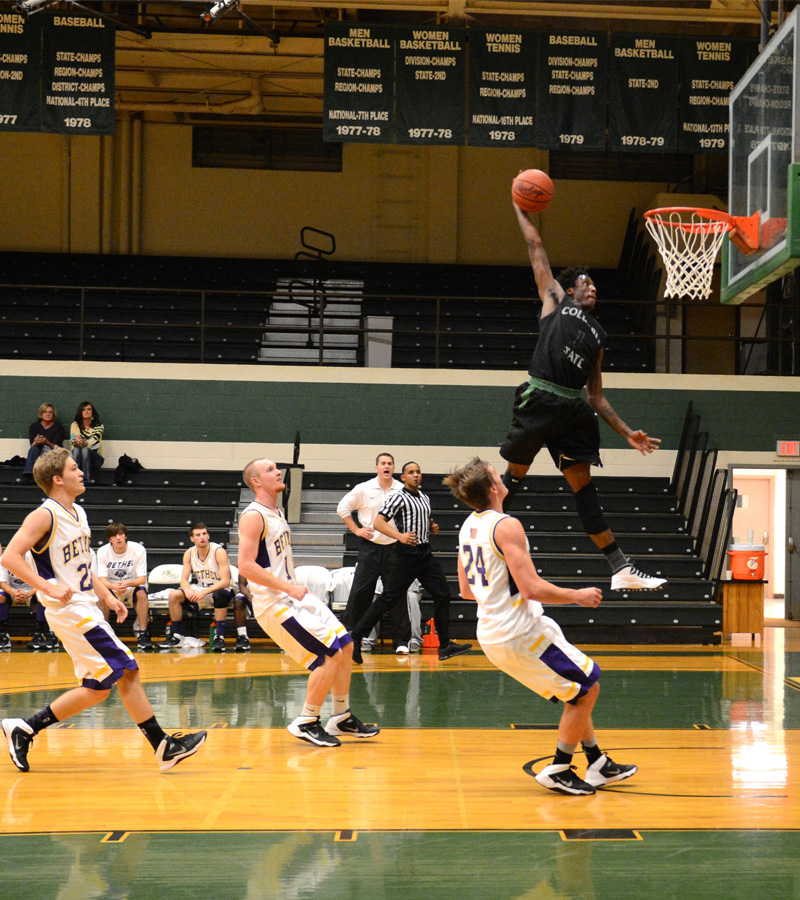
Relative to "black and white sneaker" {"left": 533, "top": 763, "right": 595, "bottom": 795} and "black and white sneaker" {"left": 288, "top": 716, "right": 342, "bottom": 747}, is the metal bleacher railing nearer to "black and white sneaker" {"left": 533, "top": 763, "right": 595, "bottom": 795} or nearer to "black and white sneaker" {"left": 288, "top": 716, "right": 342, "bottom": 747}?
"black and white sneaker" {"left": 288, "top": 716, "right": 342, "bottom": 747}

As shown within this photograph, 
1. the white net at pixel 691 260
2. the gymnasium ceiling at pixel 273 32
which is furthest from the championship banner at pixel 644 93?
the white net at pixel 691 260

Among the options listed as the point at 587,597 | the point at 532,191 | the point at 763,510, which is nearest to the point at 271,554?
the point at 587,597

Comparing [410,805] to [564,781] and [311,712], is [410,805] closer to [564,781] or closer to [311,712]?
[564,781]

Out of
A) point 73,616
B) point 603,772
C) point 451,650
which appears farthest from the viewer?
point 451,650

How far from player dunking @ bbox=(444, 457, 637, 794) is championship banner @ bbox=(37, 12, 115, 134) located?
28.7 feet

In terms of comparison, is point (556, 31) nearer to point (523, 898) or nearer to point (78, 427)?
point (78, 427)

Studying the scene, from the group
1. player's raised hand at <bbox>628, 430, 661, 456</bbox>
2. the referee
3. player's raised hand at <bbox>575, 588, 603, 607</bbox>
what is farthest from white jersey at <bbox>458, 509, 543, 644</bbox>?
the referee

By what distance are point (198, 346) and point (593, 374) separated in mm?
11024

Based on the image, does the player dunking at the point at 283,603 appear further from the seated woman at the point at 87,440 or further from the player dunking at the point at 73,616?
the seated woman at the point at 87,440

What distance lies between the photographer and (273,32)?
1466 centimetres

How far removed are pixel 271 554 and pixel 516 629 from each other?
1.61 meters

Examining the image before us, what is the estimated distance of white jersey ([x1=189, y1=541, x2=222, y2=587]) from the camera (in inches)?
429

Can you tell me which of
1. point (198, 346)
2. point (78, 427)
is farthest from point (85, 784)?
point (198, 346)

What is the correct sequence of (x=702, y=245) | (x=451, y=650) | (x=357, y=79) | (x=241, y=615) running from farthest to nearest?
1. (x=357, y=79)
2. (x=241, y=615)
3. (x=451, y=650)
4. (x=702, y=245)
